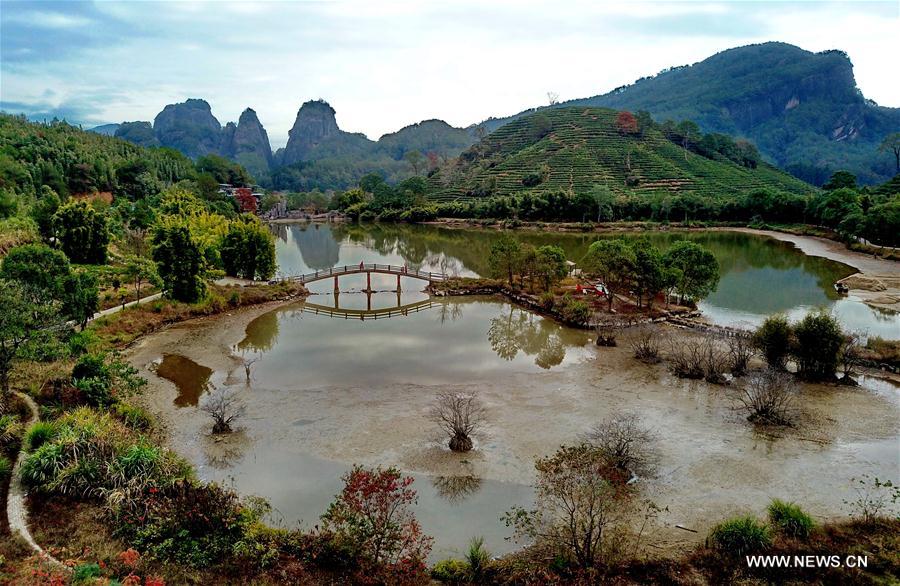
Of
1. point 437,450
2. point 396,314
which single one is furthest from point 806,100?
point 437,450

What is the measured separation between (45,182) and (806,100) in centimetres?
20055

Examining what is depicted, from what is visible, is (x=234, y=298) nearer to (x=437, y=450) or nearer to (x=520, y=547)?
(x=437, y=450)

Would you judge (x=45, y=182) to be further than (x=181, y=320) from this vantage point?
Yes

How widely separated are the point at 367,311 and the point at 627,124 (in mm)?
80449

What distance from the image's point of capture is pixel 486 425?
15.1 meters

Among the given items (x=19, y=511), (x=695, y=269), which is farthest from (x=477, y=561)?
(x=695, y=269)

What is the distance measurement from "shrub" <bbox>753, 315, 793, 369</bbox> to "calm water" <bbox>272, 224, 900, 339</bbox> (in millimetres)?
6051

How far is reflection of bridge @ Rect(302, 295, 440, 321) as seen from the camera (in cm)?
2825

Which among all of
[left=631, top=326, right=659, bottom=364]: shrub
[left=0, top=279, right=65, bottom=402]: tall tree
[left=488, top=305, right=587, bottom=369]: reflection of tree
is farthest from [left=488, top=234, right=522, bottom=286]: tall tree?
[left=0, top=279, right=65, bottom=402]: tall tree

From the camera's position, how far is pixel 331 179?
161m

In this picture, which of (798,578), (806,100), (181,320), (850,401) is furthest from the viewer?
(806,100)

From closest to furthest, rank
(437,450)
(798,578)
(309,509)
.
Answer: (798,578)
(309,509)
(437,450)

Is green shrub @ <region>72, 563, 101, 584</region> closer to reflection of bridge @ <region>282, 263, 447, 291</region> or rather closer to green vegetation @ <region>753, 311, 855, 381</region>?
green vegetation @ <region>753, 311, 855, 381</region>

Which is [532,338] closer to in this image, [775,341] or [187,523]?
[775,341]
